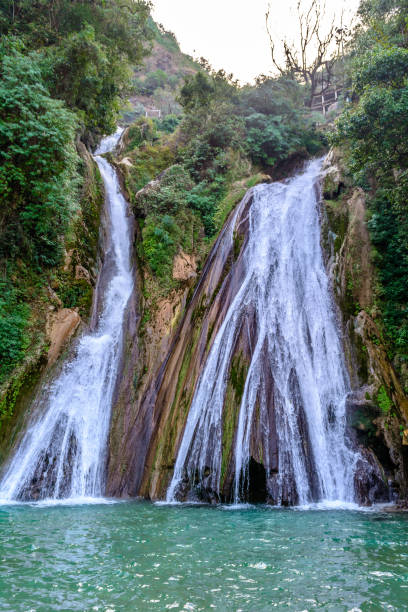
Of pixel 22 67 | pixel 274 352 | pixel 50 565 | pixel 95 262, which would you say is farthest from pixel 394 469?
pixel 22 67

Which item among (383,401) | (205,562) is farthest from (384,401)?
(205,562)

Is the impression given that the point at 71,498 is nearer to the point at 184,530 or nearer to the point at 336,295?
the point at 184,530

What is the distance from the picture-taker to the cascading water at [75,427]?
978 centimetres

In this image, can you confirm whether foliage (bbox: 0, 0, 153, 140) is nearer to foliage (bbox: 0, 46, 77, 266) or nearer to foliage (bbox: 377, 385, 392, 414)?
foliage (bbox: 0, 46, 77, 266)

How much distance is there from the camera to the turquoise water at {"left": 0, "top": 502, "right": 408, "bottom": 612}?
3764mm

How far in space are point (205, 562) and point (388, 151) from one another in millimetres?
10957

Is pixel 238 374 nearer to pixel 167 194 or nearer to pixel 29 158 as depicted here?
pixel 29 158

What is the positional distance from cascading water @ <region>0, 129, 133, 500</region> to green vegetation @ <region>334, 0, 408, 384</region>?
8.44 m

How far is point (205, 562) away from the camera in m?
4.79

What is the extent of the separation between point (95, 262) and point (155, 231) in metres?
2.88

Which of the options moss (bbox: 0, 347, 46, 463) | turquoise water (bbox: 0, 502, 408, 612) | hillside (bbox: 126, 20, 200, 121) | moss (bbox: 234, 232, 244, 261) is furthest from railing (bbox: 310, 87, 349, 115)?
turquoise water (bbox: 0, 502, 408, 612)

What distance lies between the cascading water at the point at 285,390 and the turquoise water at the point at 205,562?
135 cm

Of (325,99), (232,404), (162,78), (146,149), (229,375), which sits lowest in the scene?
(232,404)

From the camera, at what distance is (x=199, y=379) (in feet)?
35.1
